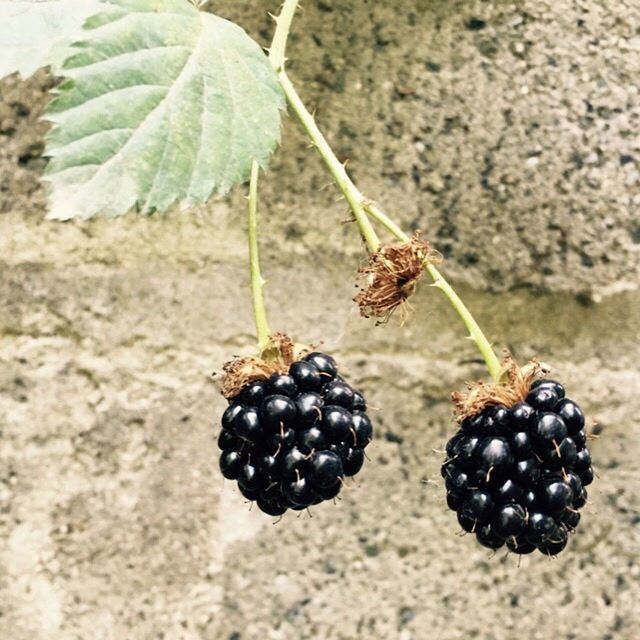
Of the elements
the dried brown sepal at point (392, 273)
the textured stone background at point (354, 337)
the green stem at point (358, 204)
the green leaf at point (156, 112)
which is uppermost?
the green leaf at point (156, 112)

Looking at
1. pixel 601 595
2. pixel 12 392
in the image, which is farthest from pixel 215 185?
pixel 601 595

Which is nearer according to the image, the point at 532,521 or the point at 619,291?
the point at 532,521

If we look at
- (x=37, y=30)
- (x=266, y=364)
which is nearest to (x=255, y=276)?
(x=266, y=364)

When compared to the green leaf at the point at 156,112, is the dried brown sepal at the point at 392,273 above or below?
below

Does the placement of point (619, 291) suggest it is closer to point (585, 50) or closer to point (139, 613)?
point (585, 50)

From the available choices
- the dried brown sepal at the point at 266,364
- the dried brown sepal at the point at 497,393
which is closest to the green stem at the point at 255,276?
the dried brown sepal at the point at 266,364

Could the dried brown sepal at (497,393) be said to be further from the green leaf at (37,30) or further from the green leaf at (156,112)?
the green leaf at (37,30)

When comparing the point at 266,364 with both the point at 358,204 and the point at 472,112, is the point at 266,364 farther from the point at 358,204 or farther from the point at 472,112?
the point at 472,112
